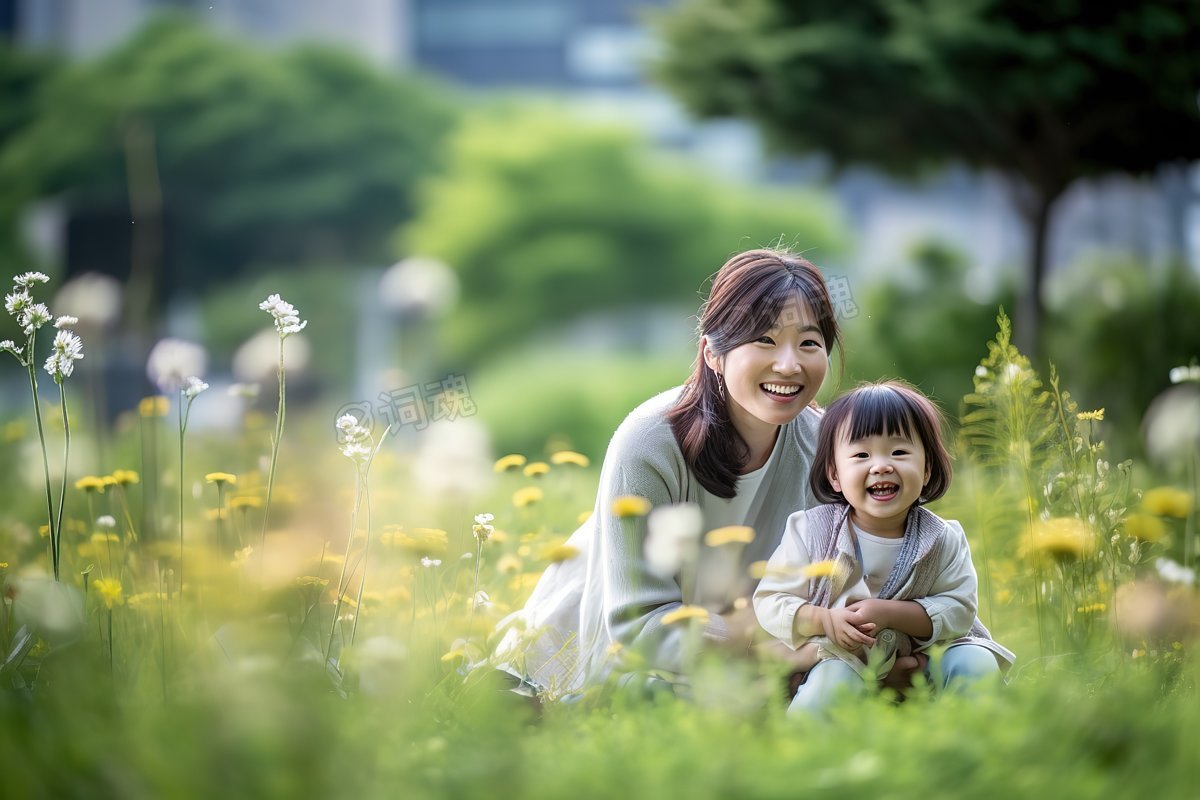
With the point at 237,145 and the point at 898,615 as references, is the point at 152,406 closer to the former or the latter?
the point at 898,615

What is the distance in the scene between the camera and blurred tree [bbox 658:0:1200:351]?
216 inches

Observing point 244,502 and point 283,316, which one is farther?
point 244,502

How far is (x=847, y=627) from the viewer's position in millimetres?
1873

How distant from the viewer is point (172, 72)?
75.4 feet

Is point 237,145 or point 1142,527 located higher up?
point 237,145

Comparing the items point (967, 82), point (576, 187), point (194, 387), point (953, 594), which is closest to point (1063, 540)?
point (953, 594)

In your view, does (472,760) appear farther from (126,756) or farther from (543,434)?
(543,434)

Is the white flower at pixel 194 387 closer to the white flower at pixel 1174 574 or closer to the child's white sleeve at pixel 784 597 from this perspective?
the child's white sleeve at pixel 784 597

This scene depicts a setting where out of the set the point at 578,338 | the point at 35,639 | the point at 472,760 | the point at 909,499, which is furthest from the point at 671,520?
the point at 578,338

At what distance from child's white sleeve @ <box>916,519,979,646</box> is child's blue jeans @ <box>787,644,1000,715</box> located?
34 millimetres

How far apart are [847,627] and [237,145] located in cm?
2304

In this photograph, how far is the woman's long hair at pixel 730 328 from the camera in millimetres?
2090

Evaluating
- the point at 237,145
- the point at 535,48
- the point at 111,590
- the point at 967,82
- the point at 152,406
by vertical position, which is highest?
the point at 535,48

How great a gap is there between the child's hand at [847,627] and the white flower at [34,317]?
125 cm
